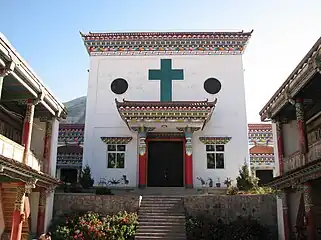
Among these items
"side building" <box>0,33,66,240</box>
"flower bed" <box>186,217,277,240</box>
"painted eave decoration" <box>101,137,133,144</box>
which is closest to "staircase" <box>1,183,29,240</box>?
"side building" <box>0,33,66,240</box>

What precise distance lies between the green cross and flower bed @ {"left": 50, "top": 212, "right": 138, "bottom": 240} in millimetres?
7836

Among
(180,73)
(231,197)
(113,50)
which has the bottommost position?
(231,197)

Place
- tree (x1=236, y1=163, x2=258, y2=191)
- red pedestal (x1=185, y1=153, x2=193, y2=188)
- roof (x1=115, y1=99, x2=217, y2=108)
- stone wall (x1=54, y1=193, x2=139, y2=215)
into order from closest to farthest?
1. stone wall (x1=54, y1=193, x2=139, y2=215)
2. tree (x1=236, y1=163, x2=258, y2=191)
3. roof (x1=115, y1=99, x2=217, y2=108)
4. red pedestal (x1=185, y1=153, x2=193, y2=188)

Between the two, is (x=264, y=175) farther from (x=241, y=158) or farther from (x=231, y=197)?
(x=231, y=197)

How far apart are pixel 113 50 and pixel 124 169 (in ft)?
20.1

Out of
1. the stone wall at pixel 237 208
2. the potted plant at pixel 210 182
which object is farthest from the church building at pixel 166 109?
the stone wall at pixel 237 208

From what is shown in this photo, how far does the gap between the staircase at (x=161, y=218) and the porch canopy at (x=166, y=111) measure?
3.88 m

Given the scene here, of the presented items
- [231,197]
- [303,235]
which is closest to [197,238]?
[231,197]

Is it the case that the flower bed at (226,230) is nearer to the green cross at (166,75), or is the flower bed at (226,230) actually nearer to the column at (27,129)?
the column at (27,129)

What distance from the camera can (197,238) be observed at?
1255 cm

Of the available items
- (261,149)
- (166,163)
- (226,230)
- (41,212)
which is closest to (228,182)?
(166,163)

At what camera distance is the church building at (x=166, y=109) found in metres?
18.0

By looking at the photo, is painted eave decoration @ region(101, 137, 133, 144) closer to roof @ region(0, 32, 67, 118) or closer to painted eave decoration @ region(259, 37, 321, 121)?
roof @ region(0, 32, 67, 118)

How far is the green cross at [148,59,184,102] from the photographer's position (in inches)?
770
